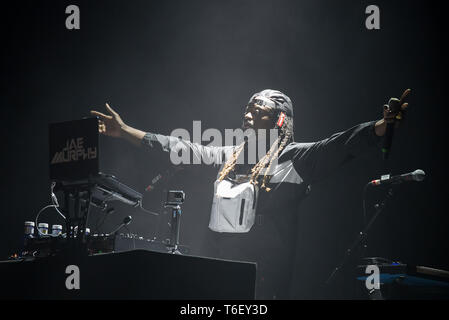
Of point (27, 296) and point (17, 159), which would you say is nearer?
point (27, 296)

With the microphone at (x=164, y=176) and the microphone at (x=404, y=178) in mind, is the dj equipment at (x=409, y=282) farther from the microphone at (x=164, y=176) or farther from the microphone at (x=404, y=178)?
the microphone at (x=164, y=176)

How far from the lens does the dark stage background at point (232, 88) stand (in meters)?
3.80

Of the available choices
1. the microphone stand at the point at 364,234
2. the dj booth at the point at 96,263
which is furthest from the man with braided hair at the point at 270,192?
the microphone stand at the point at 364,234

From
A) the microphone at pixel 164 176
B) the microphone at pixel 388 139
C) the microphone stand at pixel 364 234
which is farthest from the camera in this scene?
the microphone at pixel 164 176

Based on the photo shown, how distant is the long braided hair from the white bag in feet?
0.37

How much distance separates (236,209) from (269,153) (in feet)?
1.66

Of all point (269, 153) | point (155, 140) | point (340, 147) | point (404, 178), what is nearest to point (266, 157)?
point (269, 153)

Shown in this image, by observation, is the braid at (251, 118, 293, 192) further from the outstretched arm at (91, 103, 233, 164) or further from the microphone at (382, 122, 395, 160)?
the microphone at (382, 122, 395, 160)

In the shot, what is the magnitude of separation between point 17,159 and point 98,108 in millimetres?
954

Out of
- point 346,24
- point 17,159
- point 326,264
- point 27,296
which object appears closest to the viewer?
point 27,296

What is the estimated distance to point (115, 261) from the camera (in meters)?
1.92
